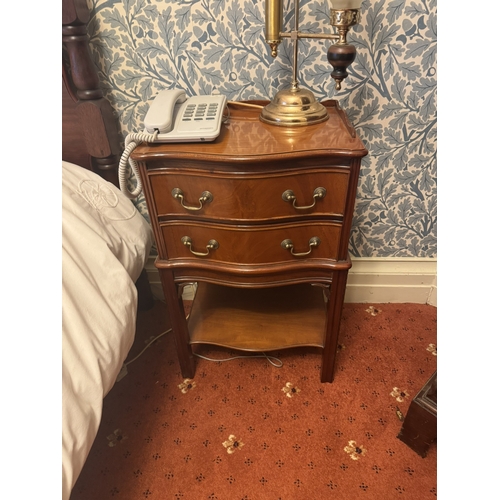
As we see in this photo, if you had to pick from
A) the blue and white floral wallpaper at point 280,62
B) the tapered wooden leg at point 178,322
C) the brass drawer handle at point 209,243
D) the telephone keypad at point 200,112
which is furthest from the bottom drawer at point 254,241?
the blue and white floral wallpaper at point 280,62

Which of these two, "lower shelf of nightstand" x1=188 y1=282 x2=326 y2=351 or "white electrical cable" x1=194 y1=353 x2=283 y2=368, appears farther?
"white electrical cable" x1=194 y1=353 x2=283 y2=368

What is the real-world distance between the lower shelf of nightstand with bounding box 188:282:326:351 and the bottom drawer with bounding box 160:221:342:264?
35 centimetres

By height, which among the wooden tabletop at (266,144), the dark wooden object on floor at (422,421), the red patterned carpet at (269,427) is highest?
the wooden tabletop at (266,144)

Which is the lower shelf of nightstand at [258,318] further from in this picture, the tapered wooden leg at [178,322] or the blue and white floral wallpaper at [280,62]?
Result: the blue and white floral wallpaper at [280,62]

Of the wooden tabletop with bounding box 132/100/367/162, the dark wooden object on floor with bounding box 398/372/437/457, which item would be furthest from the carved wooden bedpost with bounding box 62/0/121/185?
the dark wooden object on floor with bounding box 398/372/437/457

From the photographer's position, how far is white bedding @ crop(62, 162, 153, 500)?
681mm

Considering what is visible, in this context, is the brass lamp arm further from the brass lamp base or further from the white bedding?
the white bedding

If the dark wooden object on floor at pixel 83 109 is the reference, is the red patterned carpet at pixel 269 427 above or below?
below

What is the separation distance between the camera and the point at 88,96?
41.9 inches

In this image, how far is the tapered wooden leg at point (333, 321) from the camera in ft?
3.26

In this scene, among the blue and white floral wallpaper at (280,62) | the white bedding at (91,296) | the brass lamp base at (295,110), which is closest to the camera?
the white bedding at (91,296)

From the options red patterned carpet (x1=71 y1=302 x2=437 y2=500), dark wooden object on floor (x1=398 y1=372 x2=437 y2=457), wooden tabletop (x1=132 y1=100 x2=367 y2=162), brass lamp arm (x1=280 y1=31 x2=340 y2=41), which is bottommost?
red patterned carpet (x1=71 y1=302 x2=437 y2=500)

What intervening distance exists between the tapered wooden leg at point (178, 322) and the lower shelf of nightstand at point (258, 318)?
0.15 feet

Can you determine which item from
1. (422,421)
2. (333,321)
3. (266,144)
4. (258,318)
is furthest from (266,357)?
(266,144)
